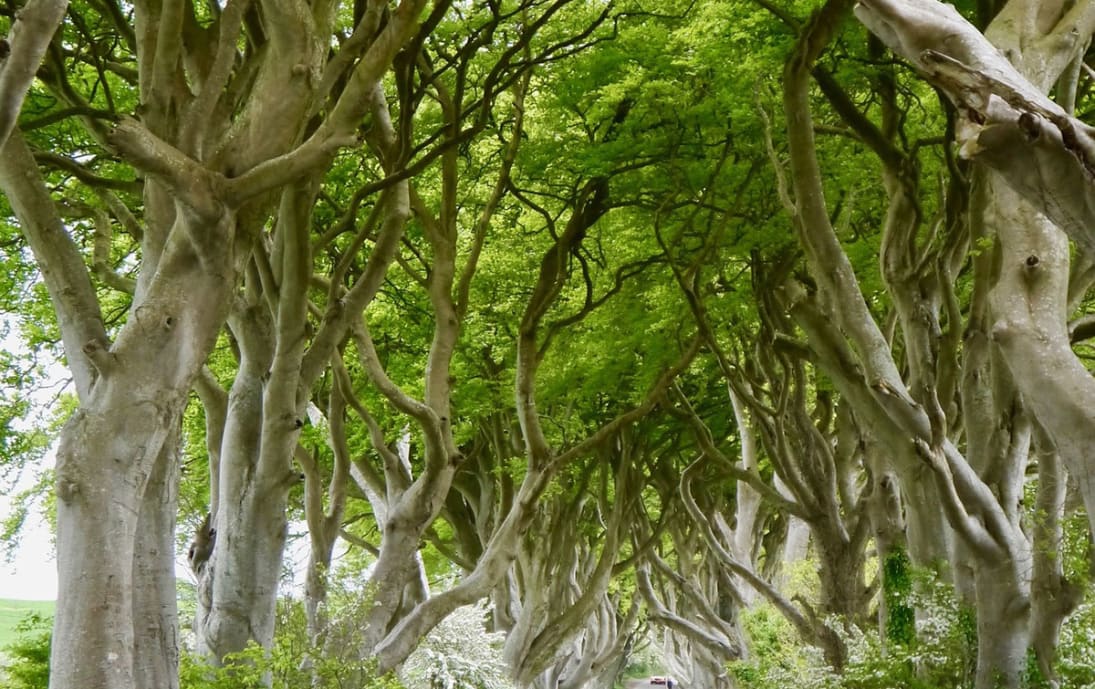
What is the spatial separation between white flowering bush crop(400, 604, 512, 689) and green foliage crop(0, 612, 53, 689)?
620cm

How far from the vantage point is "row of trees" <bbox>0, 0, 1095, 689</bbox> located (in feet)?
18.7

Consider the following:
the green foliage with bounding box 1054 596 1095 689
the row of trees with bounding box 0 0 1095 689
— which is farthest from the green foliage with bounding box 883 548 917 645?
the green foliage with bounding box 1054 596 1095 689

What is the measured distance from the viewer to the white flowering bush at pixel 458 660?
15820mm

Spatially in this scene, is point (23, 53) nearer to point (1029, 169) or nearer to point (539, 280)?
point (1029, 169)

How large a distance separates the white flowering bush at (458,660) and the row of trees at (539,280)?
40.0 inches

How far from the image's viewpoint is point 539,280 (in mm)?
13016

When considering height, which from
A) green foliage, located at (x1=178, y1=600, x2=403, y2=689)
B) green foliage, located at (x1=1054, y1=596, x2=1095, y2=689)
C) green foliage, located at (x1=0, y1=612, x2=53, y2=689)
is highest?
green foliage, located at (x1=0, y1=612, x2=53, y2=689)

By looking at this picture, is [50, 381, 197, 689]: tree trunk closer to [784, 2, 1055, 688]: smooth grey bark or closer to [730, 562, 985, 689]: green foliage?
[784, 2, 1055, 688]: smooth grey bark

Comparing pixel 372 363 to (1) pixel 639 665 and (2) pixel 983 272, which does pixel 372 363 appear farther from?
(1) pixel 639 665

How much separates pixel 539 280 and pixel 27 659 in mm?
6730

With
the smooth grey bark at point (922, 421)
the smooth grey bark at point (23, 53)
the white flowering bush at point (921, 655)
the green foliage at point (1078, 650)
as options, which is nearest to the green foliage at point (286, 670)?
the white flowering bush at point (921, 655)

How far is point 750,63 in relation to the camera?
1017 centimetres

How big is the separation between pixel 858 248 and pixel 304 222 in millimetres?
7796

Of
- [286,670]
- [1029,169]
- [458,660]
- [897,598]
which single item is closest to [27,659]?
[286,670]
